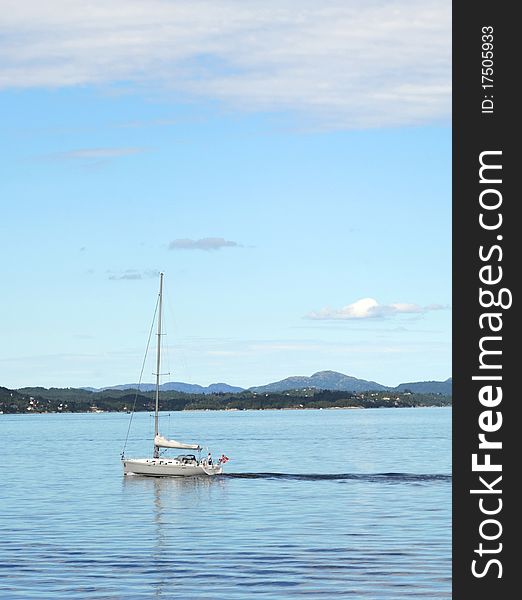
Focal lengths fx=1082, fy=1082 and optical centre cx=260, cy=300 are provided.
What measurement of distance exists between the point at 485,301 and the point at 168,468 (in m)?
111

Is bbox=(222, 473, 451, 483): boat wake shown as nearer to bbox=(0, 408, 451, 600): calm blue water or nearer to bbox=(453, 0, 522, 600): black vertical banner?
bbox=(0, 408, 451, 600): calm blue water

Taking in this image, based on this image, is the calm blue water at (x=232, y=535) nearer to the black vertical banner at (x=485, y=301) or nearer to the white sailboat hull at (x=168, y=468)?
the white sailboat hull at (x=168, y=468)

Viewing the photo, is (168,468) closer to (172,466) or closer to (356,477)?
(172,466)

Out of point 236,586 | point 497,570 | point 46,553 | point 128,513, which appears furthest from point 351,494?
point 497,570

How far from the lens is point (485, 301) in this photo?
11.7m

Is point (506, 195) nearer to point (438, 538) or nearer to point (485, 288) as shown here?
point (485, 288)

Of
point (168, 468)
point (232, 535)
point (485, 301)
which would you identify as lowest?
point (232, 535)

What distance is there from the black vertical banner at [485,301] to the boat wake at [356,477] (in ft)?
349

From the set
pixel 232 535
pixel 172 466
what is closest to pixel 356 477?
pixel 172 466

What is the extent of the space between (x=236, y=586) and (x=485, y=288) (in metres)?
38.7

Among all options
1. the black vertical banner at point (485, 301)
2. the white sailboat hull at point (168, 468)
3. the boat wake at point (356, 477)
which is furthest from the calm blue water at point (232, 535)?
the black vertical banner at point (485, 301)

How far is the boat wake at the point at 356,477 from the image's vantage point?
11894cm

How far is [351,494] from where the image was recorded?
104 meters

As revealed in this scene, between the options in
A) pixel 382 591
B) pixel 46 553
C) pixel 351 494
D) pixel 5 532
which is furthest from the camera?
pixel 351 494
